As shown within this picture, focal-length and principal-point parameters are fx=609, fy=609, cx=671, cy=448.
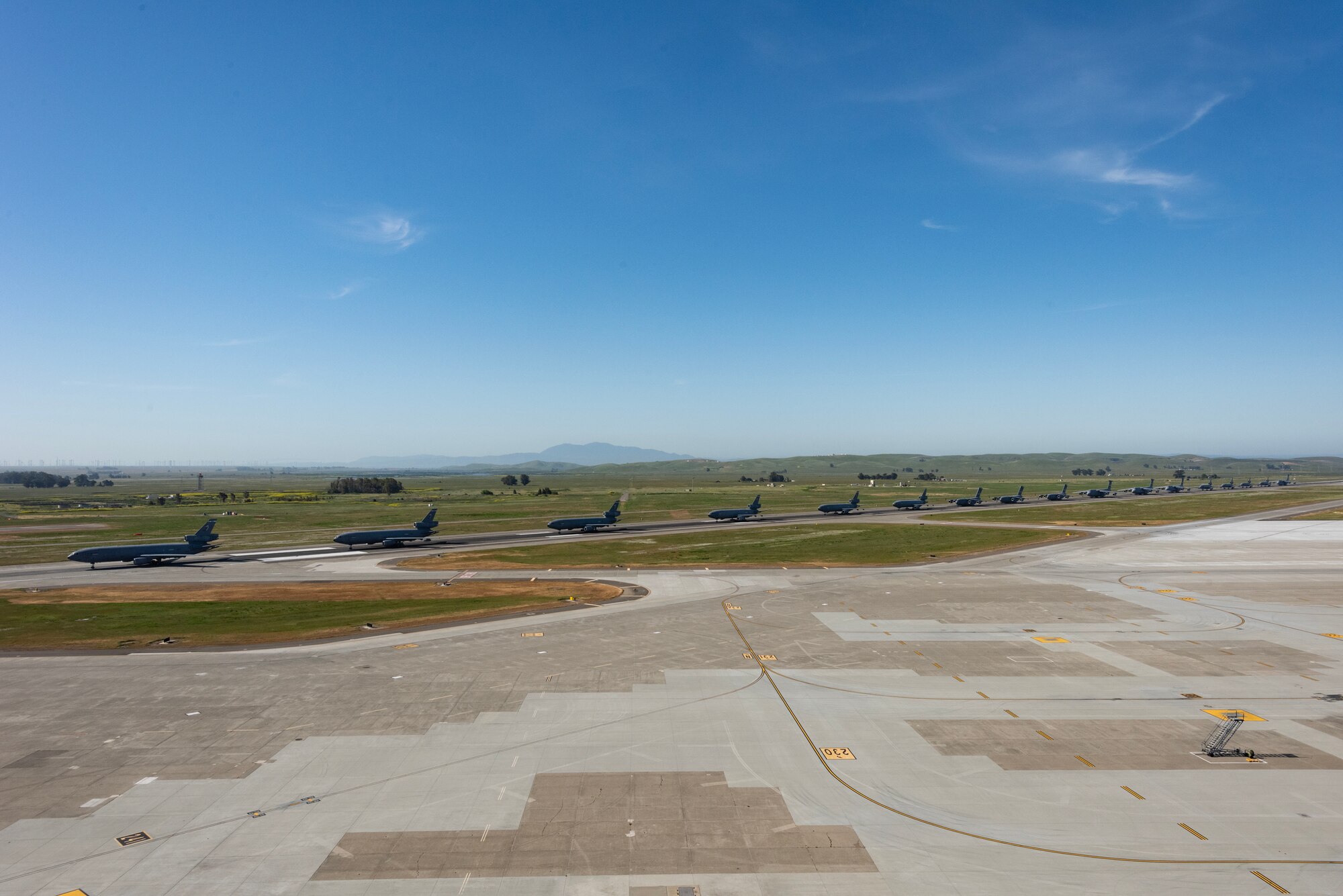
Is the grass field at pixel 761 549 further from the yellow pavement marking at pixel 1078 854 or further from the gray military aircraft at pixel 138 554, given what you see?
the yellow pavement marking at pixel 1078 854

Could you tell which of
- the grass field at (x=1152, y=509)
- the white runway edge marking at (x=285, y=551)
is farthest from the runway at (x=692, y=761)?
the grass field at (x=1152, y=509)

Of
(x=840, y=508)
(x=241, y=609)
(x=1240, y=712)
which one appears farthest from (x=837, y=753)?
(x=840, y=508)

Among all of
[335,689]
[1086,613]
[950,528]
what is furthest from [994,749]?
[950,528]

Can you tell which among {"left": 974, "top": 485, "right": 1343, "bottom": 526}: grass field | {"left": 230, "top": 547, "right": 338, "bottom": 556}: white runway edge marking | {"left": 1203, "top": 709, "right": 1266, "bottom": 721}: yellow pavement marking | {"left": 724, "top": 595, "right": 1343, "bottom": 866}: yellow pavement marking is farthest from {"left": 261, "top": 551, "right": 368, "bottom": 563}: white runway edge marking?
{"left": 974, "top": 485, "right": 1343, "bottom": 526}: grass field

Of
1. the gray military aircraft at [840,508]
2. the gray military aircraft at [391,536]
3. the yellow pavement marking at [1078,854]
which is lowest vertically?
the yellow pavement marking at [1078,854]

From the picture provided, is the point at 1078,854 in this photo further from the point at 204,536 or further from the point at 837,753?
the point at 204,536

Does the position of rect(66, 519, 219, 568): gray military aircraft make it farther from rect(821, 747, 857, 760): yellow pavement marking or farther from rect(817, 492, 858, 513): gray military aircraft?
rect(817, 492, 858, 513): gray military aircraft
